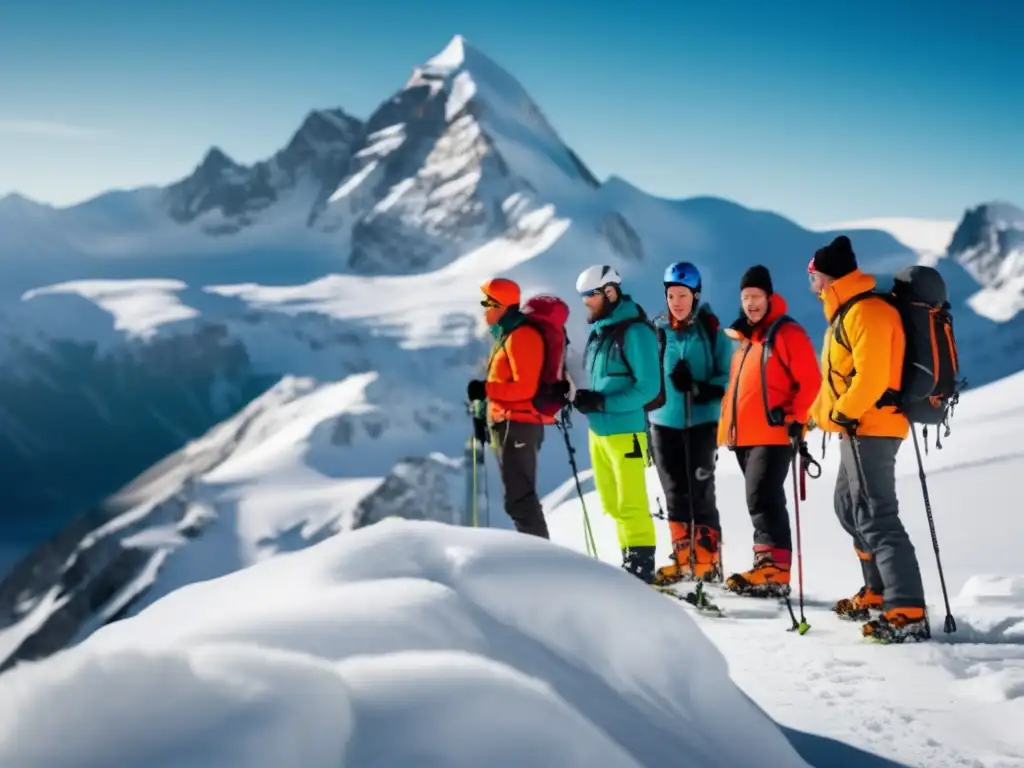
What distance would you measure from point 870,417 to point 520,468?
2.81 m

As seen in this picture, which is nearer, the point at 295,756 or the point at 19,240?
the point at 295,756

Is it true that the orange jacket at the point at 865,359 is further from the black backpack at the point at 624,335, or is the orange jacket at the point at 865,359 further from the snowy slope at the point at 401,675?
the snowy slope at the point at 401,675

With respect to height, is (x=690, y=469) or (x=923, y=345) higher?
(x=923, y=345)

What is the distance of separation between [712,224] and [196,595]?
176828mm

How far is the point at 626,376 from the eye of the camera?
6.98 m

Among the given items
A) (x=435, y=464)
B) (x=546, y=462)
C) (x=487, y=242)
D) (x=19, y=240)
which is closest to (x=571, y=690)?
(x=435, y=464)

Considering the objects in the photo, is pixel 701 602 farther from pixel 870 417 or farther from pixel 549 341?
pixel 549 341

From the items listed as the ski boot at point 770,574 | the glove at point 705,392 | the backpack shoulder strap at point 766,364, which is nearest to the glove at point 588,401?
the glove at point 705,392

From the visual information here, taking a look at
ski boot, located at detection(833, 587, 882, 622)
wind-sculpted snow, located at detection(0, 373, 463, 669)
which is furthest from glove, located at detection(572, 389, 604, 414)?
wind-sculpted snow, located at detection(0, 373, 463, 669)

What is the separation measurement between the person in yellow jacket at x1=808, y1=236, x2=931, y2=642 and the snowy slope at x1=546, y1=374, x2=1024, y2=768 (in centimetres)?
31

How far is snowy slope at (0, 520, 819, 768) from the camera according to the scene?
1.76 m

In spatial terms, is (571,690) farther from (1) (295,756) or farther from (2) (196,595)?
(2) (196,595)

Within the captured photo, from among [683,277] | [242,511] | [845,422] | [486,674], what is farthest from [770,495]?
[242,511]

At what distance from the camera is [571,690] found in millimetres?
2598
